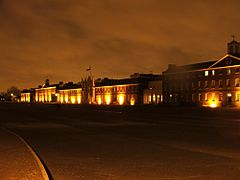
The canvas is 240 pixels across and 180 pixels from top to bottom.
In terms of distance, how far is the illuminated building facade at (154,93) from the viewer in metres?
105

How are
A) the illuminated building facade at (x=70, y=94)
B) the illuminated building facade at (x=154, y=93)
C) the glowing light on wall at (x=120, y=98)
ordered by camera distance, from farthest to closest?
1. the illuminated building facade at (x=70, y=94)
2. the glowing light on wall at (x=120, y=98)
3. the illuminated building facade at (x=154, y=93)

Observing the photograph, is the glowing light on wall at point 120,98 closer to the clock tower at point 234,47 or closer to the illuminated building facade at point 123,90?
the illuminated building facade at point 123,90

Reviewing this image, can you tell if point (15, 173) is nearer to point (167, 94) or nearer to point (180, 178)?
point (180, 178)

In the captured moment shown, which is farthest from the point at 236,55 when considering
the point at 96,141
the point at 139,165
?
the point at 139,165

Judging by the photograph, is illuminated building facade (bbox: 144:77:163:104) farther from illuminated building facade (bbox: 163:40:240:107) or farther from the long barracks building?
illuminated building facade (bbox: 163:40:240:107)

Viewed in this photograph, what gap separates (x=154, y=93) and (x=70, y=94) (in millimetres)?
64137

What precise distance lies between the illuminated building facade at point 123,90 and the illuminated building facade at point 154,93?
289cm

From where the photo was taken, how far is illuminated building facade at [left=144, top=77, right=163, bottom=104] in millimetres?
105312

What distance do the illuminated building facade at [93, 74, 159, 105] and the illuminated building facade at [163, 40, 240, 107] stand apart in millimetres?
14277

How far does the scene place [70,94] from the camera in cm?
16300

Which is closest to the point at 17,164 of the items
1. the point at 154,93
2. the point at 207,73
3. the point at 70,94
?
the point at 207,73

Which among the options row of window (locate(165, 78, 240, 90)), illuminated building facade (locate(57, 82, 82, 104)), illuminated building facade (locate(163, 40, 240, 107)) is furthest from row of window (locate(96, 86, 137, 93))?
row of window (locate(165, 78, 240, 90))

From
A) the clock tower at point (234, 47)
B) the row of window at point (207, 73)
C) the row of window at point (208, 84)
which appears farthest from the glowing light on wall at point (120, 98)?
the clock tower at point (234, 47)

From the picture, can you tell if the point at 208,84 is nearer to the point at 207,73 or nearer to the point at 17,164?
the point at 207,73
